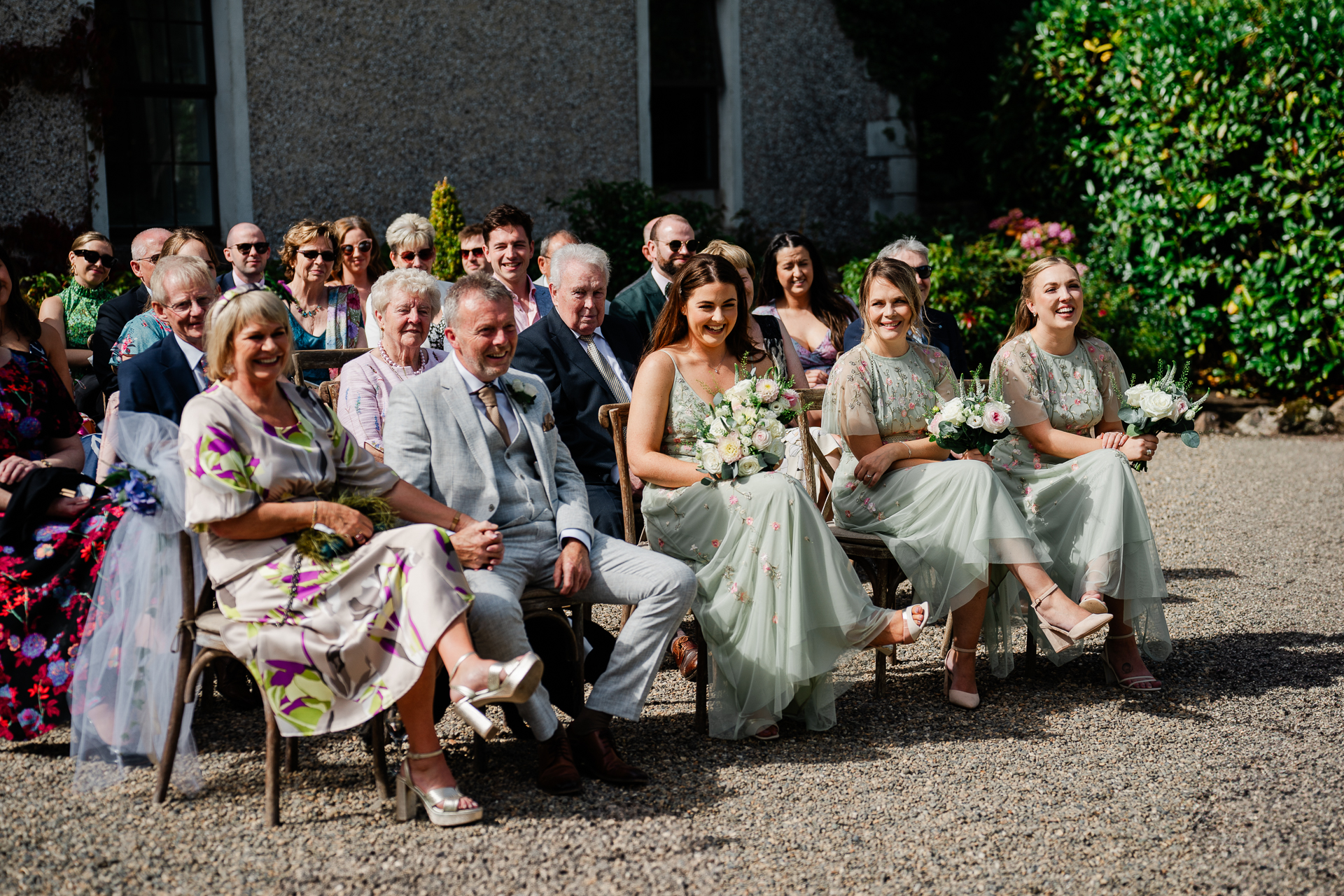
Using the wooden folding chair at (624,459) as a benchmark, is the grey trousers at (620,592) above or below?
below

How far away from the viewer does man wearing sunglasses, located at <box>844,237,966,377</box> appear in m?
6.09

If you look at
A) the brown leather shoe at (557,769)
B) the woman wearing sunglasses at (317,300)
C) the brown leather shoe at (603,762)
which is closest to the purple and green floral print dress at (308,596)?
the brown leather shoe at (557,769)

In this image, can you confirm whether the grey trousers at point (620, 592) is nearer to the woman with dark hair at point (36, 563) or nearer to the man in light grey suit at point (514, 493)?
the man in light grey suit at point (514, 493)

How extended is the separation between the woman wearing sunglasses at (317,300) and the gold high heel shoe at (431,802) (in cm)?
283

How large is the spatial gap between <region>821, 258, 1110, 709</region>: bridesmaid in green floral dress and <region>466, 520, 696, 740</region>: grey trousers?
1.04 meters

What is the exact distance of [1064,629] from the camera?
14.2ft

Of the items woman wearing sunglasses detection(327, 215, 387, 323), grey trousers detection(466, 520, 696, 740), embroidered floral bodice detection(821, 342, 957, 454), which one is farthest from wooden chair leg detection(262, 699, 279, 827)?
woman wearing sunglasses detection(327, 215, 387, 323)

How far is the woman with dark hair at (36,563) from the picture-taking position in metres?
3.97

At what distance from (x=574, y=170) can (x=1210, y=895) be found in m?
9.00

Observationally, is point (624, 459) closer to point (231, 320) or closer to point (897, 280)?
point (897, 280)

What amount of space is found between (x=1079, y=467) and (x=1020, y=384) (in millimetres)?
427

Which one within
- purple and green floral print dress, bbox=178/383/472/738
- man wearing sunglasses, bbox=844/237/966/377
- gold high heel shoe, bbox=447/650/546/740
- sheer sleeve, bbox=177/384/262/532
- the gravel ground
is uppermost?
man wearing sunglasses, bbox=844/237/966/377

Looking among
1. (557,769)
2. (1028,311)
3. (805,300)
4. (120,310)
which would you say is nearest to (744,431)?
(557,769)

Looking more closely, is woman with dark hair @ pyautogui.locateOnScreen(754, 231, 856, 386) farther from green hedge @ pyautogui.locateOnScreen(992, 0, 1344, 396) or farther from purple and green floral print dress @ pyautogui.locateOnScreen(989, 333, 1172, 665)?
green hedge @ pyautogui.locateOnScreen(992, 0, 1344, 396)
